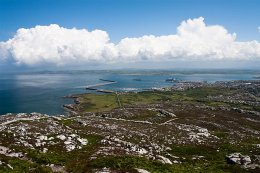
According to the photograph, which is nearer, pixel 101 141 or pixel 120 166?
pixel 120 166

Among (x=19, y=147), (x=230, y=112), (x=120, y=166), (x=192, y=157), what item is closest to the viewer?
(x=120, y=166)

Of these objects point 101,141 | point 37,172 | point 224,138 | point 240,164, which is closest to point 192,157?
point 240,164

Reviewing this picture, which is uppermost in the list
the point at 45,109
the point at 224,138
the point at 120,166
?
the point at 120,166

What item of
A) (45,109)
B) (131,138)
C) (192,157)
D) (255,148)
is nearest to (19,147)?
(131,138)

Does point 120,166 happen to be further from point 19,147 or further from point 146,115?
point 146,115

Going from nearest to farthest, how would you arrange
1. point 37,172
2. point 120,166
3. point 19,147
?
point 37,172 < point 120,166 < point 19,147

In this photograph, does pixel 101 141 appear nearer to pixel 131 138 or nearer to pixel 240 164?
pixel 131 138

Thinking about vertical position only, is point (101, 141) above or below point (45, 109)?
above

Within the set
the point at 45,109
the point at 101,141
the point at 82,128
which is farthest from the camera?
the point at 45,109

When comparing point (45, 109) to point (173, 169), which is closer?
point (173, 169)
